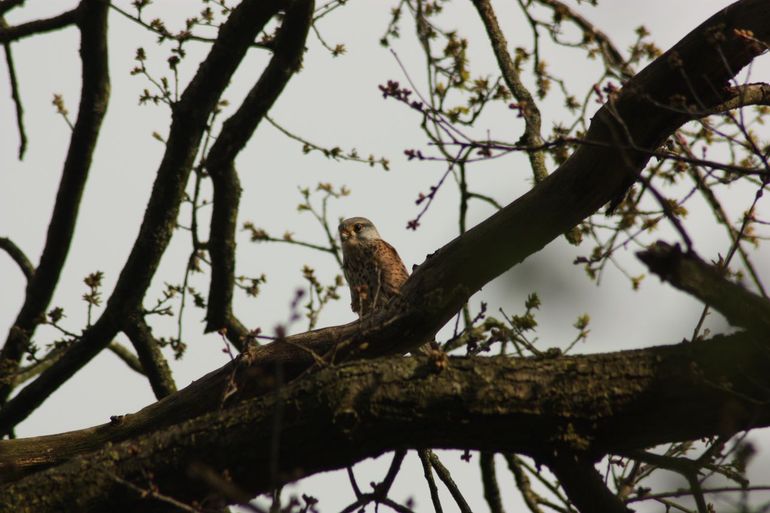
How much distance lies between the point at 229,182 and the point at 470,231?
7.43 feet

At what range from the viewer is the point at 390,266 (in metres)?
7.38

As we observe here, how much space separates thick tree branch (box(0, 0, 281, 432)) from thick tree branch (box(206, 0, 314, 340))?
20 cm

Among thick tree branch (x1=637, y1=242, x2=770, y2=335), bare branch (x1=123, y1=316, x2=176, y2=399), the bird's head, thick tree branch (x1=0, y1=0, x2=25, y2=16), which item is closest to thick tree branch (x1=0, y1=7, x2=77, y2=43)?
thick tree branch (x1=0, y1=0, x2=25, y2=16)

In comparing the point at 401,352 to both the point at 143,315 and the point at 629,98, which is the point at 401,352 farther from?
the point at 143,315

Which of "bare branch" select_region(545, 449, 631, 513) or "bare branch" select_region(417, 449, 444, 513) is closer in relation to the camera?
"bare branch" select_region(545, 449, 631, 513)

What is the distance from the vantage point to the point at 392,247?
25.0 ft

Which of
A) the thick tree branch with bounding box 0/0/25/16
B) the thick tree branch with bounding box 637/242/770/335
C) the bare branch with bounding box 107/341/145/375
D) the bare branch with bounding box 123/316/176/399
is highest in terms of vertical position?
the thick tree branch with bounding box 0/0/25/16

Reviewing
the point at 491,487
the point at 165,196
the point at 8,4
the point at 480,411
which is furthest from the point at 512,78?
the point at 8,4

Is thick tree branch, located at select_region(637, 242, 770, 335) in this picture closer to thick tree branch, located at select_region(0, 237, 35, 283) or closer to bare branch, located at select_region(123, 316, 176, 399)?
bare branch, located at select_region(123, 316, 176, 399)

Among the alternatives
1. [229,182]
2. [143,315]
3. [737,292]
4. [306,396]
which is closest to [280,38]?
[229,182]

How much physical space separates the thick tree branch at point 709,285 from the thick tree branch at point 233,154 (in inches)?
105

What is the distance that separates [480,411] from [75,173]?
3325 millimetres

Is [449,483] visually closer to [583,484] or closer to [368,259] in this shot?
[583,484]

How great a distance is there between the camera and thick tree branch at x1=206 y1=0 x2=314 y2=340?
4.70 meters
